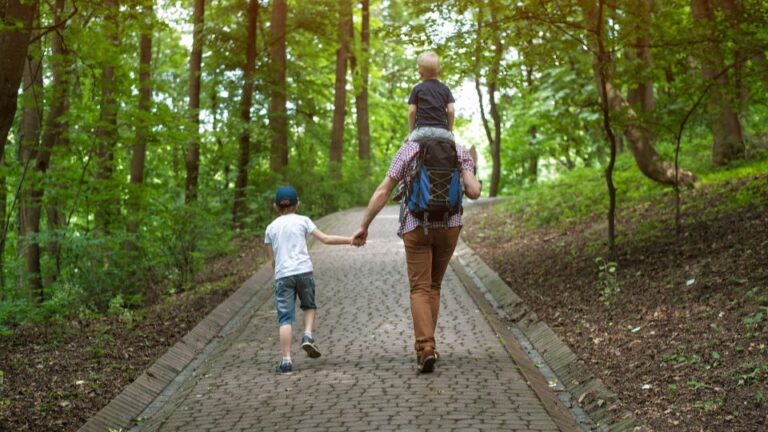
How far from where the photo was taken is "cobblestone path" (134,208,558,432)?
21.7ft

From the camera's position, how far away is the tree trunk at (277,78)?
26.4 m

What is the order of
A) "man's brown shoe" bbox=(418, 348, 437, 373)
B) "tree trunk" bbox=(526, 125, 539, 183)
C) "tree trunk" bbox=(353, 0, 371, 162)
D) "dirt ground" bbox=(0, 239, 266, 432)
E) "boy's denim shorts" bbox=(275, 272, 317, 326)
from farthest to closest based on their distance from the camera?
1. "tree trunk" bbox=(526, 125, 539, 183)
2. "tree trunk" bbox=(353, 0, 371, 162)
3. "boy's denim shorts" bbox=(275, 272, 317, 326)
4. "man's brown shoe" bbox=(418, 348, 437, 373)
5. "dirt ground" bbox=(0, 239, 266, 432)

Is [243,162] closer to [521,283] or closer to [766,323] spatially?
[521,283]

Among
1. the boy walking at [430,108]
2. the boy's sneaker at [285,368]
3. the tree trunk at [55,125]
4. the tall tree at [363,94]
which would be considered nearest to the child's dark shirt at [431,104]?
the boy walking at [430,108]

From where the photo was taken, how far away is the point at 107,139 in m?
17.0

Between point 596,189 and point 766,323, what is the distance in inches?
611

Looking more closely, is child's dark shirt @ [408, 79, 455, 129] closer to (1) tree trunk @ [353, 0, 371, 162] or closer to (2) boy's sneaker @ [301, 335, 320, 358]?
(2) boy's sneaker @ [301, 335, 320, 358]

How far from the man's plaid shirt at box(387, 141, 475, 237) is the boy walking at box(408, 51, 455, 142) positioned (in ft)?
0.36

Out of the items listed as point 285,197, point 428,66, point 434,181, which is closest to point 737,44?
point 428,66

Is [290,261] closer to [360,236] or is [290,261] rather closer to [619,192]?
[360,236]

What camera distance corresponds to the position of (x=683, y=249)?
1210cm

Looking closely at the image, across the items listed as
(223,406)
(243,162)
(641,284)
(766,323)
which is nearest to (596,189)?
(243,162)

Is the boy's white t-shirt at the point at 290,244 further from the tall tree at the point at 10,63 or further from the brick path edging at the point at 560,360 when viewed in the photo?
the brick path edging at the point at 560,360

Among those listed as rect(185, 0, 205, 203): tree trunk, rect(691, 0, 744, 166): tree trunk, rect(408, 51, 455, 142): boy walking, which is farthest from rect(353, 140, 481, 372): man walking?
rect(185, 0, 205, 203): tree trunk
